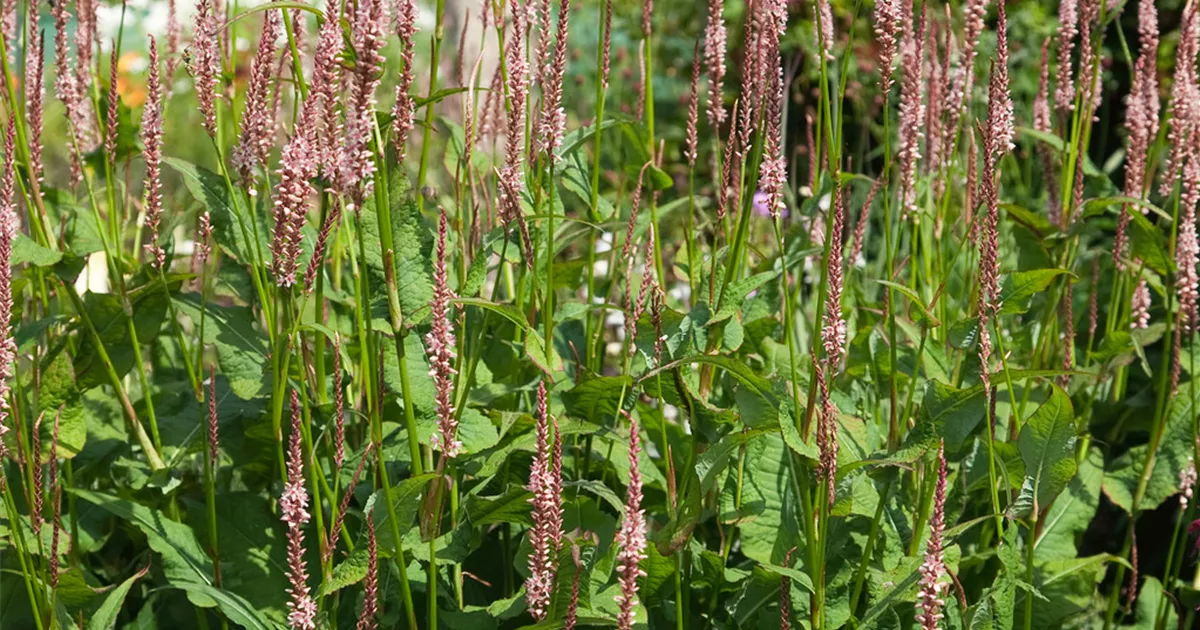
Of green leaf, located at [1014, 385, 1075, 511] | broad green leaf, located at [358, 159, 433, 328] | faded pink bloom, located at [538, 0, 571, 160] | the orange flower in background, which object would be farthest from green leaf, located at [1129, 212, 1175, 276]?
the orange flower in background

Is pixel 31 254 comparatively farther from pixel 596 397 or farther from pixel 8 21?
pixel 596 397

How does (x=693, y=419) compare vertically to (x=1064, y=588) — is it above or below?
above

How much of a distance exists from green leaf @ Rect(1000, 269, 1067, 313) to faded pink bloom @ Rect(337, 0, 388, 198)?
3.22ft

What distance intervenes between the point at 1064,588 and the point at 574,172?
1.01 m

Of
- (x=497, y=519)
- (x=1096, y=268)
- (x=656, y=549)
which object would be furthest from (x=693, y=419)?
(x=1096, y=268)

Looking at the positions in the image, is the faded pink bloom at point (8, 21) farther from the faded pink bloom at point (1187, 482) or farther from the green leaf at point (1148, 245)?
the faded pink bloom at point (1187, 482)

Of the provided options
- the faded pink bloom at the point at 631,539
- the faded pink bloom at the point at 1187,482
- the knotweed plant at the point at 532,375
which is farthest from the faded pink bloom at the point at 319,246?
the faded pink bloom at the point at 1187,482

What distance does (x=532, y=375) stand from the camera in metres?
2.20

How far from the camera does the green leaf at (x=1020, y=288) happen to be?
1.89 meters

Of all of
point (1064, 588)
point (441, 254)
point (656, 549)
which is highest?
point (441, 254)

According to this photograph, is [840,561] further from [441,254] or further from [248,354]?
[248,354]

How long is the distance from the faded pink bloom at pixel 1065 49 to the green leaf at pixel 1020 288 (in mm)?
464

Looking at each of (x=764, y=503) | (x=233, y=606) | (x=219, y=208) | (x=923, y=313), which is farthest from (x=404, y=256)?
(x=923, y=313)

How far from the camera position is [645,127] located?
229 centimetres
